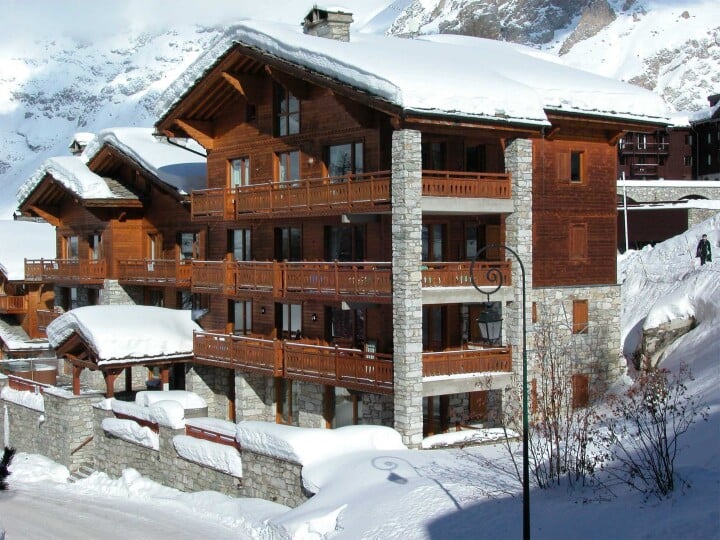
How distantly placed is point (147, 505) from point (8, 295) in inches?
1001

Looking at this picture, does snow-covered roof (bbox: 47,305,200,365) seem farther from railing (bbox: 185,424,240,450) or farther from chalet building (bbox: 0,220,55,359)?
chalet building (bbox: 0,220,55,359)

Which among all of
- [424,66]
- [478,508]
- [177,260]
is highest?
[424,66]

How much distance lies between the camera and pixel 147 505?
27.5 meters

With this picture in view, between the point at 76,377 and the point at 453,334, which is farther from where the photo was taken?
the point at 76,377

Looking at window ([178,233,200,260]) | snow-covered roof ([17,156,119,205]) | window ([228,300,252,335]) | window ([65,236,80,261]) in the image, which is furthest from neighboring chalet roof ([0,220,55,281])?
window ([228,300,252,335])

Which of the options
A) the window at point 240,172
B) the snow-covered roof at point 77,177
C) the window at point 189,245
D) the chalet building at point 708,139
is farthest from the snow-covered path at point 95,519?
the chalet building at point 708,139

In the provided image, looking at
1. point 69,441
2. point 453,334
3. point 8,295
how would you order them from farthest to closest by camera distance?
point 8,295 → point 69,441 → point 453,334

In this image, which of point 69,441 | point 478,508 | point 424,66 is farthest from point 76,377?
point 478,508

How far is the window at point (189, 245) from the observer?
37125 millimetres

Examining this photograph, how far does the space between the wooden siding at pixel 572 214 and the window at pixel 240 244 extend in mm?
10263

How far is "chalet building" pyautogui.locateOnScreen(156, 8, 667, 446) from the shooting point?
2569cm

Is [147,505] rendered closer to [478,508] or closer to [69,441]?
[69,441]

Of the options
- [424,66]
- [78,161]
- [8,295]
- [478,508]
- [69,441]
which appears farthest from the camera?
[8,295]

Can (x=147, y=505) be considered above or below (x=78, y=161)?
below
